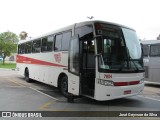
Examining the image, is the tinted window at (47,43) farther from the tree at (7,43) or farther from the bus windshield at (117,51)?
the tree at (7,43)

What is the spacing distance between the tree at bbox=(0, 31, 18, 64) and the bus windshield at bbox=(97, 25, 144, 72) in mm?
47983

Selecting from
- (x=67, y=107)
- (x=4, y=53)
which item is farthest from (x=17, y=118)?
(x=4, y=53)

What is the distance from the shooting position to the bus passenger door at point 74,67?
923 centimetres

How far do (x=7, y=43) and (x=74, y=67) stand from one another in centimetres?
4733

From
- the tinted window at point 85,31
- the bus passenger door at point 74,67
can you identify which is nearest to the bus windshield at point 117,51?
the tinted window at point 85,31

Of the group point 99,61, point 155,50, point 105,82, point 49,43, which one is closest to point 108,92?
point 105,82

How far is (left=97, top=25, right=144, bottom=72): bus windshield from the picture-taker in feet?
27.1

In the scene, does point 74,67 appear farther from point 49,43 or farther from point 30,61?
point 30,61

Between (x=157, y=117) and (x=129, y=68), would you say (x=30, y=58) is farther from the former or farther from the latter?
(x=157, y=117)

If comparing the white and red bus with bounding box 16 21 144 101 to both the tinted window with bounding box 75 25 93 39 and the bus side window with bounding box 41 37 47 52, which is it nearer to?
the tinted window with bounding box 75 25 93 39

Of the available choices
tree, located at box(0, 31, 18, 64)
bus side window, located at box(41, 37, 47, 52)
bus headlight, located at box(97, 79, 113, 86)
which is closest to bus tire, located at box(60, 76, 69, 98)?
bus headlight, located at box(97, 79, 113, 86)

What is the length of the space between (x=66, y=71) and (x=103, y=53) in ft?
8.60

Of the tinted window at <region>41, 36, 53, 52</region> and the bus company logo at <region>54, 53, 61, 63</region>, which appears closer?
the bus company logo at <region>54, 53, 61, 63</region>

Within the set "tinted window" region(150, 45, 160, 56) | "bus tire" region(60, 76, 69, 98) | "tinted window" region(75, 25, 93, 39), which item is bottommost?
"bus tire" region(60, 76, 69, 98)
